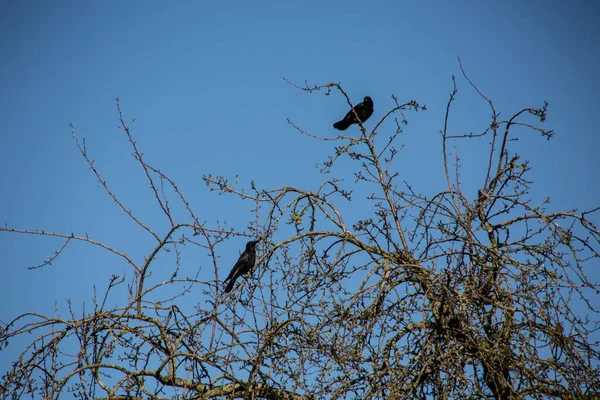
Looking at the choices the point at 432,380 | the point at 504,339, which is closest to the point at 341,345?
the point at 432,380

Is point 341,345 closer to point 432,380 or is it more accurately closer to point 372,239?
point 432,380

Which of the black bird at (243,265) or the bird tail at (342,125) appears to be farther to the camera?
the bird tail at (342,125)

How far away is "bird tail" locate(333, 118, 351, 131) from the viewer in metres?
8.91

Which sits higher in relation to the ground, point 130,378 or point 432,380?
point 130,378

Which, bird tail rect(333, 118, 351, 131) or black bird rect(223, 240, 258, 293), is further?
bird tail rect(333, 118, 351, 131)

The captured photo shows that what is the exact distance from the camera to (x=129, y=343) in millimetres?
4555

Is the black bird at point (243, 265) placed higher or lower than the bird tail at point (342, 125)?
lower

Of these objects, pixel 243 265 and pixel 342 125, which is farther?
pixel 342 125

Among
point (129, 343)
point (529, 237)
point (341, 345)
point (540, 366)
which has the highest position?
point (529, 237)

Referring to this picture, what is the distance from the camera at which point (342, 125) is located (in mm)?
8930

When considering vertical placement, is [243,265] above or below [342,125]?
below

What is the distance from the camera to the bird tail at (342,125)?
351 inches

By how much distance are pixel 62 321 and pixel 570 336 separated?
3140 millimetres

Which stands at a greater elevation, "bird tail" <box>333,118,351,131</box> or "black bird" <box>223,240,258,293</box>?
"bird tail" <box>333,118,351,131</box>
